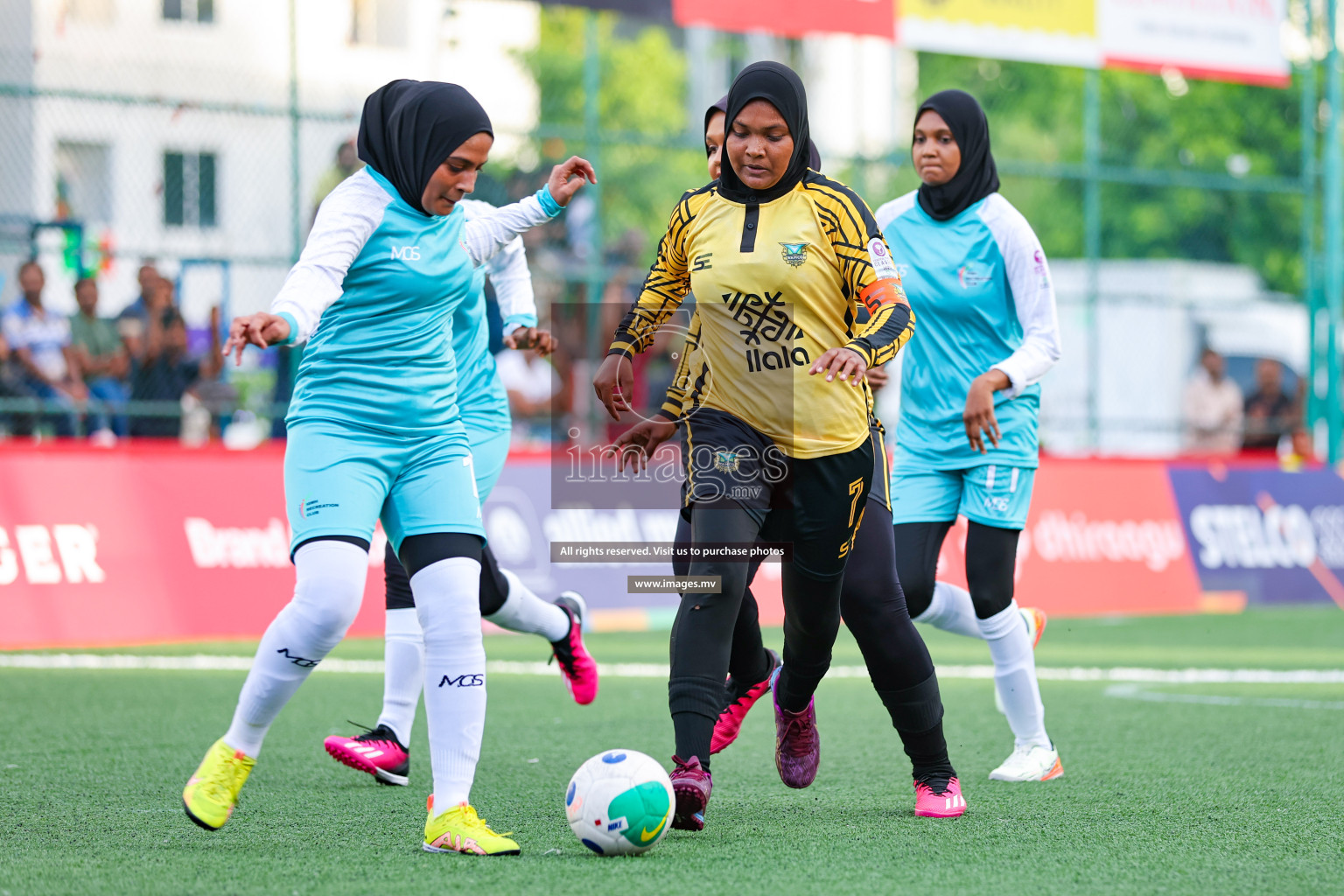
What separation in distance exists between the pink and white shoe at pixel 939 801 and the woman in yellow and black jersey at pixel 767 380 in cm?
71

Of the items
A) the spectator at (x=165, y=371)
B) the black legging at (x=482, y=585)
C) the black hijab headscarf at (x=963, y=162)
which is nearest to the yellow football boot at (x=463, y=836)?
the black legging at (x=482, y=585)

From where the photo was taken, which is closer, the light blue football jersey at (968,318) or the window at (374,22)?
the light blue football jersey at (968,318)

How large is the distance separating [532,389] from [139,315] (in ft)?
12.7

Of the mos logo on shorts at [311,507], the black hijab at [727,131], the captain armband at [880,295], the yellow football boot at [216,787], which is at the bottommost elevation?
the yellow football boot at [216,787]

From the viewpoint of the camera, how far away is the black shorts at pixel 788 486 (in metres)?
4.70

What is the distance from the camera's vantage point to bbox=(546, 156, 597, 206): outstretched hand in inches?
203

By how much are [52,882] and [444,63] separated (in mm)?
15727

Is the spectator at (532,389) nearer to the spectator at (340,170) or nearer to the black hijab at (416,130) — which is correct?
the spectator at (340,170)

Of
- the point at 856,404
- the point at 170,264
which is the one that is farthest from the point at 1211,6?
the point at 856,404

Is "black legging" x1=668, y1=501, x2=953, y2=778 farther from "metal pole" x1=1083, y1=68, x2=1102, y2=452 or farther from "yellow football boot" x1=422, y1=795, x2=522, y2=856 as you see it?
"metal pole" x1=1083, y1=68, x2=1102, y2=452

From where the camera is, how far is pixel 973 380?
604 cm

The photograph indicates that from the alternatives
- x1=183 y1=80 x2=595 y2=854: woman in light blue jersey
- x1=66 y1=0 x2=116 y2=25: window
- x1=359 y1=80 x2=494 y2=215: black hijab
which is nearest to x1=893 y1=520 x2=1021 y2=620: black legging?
x1=183 y1=80 x2=595 y2=854: woman in light blue jersey

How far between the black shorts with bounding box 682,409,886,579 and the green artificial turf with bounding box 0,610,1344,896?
2.86 ft

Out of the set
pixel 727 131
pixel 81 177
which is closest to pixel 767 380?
pixel 727 131
